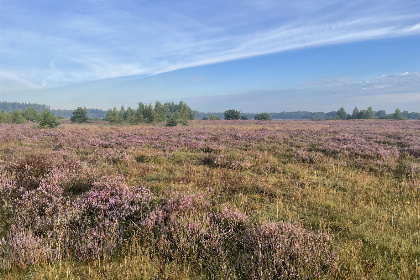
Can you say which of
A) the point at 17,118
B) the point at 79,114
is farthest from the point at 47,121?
the point at 79,114

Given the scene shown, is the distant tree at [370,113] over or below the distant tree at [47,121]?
over

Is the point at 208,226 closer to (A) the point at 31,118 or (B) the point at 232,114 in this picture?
(B) the point at 232,114

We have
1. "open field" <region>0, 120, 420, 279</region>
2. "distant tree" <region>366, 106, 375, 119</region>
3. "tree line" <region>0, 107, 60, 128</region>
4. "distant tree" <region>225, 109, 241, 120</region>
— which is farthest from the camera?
"distant tree" <region>366, 106, 375, 119</region>

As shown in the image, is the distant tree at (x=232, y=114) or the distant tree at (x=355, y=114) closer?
the distant tree at (x=232, y=114)

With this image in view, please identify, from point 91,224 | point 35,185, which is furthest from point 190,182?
point 35,185

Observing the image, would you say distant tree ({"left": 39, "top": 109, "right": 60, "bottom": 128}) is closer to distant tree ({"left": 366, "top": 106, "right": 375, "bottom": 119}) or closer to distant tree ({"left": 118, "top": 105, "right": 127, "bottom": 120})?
distant tree ({"left": 118, "top": 105, "right": 127, "bottom": 120})

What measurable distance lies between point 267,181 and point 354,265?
162 inches

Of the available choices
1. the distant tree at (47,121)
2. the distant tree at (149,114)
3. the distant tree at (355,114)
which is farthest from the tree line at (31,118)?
the distant tree at (355,114)

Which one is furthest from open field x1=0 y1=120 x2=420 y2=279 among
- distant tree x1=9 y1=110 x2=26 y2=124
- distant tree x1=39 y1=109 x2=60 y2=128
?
distant tree x1=9 y1=110 x2=26 y2=124

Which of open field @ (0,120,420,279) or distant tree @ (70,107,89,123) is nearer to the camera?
open field @ (0,120,420,279)

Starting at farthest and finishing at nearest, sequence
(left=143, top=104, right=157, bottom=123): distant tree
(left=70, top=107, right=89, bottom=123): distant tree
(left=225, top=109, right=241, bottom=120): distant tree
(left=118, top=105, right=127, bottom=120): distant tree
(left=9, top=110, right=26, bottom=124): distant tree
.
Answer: (left=118, top=105, right=127, bottom=120): distant tree
(left=225, top=109, right=241, bottom=120): distant tree
(left=70, top=107, right=89, bottom=123): distant tree
(left=9, top=110, right=26, bottom=124): distant tree
(left=143, top=104, right=157, bottom=123): distant tree

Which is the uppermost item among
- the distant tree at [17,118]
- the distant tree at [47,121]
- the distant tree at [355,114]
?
the distant tree at [355,114]

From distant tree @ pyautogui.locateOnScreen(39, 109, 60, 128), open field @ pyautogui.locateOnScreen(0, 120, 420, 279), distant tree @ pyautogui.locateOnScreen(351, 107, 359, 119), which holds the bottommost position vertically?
open field @ pyautogui.locateOnScreen(0, 120, 420, 279)

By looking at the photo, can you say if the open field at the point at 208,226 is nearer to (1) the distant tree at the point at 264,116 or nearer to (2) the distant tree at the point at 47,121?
(2) the distant tree at the point at 47,121
